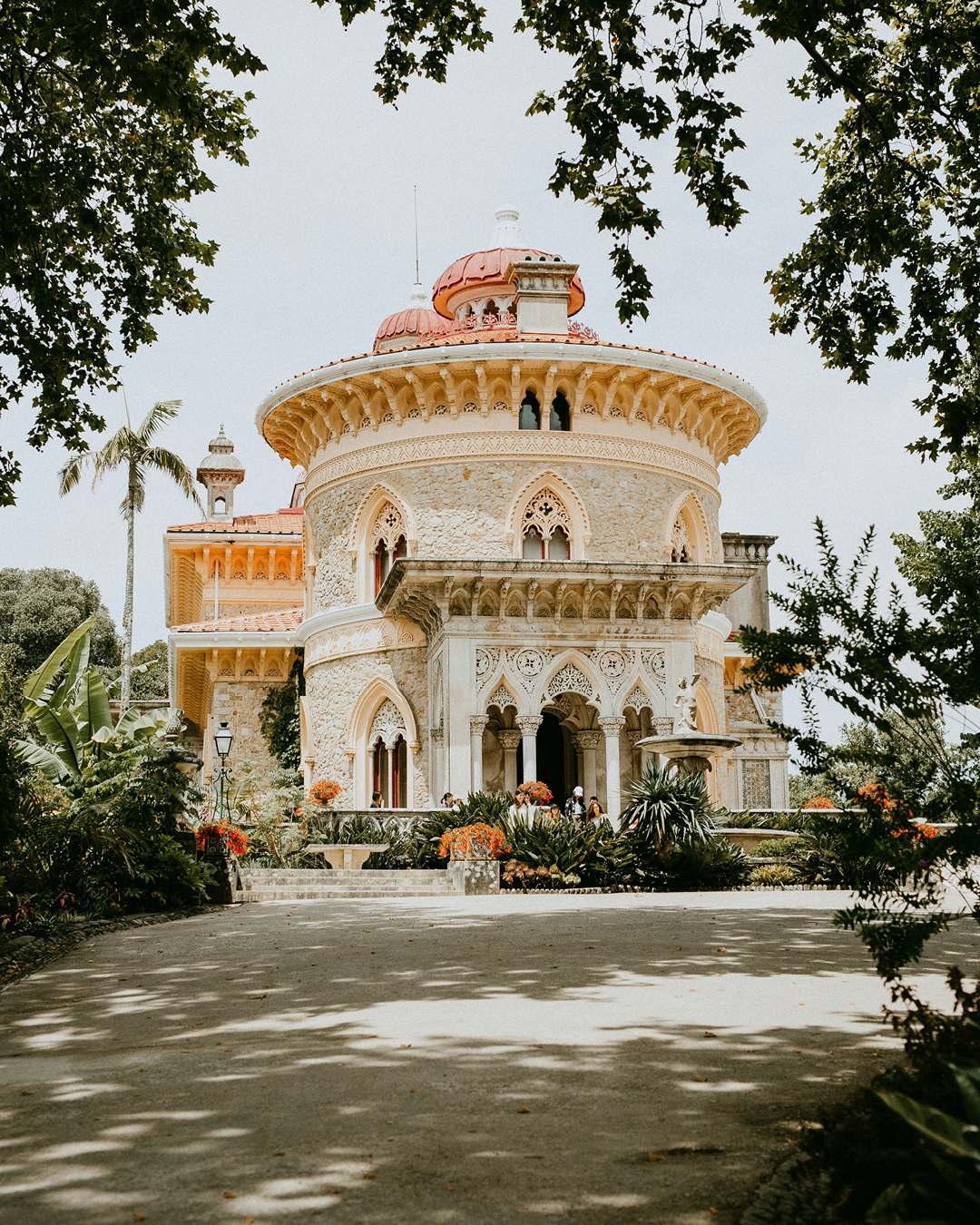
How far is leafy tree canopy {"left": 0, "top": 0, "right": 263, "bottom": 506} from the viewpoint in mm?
10969

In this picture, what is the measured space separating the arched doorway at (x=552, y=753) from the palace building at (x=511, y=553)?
47mm

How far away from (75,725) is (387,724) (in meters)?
11.1

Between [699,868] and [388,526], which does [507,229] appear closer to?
[388,526]

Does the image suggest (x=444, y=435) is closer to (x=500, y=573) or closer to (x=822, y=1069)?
(x=500, y=573)

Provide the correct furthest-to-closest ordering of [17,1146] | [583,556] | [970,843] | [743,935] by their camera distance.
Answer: [583,556] < [743,935] < [970,843] < [17,1146]

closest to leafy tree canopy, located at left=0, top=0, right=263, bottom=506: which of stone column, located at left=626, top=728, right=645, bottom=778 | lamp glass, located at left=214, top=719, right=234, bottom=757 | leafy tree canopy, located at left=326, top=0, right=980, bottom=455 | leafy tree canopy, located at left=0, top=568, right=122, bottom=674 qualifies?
leafy tree canopy, located at left=326, top=0, right=980, bottom=455

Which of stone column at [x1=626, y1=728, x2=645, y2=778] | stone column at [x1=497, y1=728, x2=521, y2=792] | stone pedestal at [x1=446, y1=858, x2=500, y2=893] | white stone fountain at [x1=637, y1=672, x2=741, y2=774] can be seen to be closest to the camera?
stone pedestal at [x1=446, y1=858, x2=500, y2=893]

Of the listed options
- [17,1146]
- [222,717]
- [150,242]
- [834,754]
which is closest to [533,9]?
[150,242]

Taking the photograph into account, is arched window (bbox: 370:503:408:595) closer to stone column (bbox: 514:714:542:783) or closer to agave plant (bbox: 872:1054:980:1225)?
stone column (bbox: 514:714:542:783)

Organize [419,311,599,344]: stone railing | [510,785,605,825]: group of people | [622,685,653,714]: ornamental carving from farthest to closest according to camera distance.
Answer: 1. [419,311,599,344]: stone railing
2. [622,685,653,714]: ornamental carving
3. [510,785,605,825]: group of people

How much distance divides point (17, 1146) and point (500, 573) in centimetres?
1832

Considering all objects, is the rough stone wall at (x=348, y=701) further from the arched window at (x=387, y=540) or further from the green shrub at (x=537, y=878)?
the green shrub at (x=537, y=878)

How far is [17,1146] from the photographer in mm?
4145

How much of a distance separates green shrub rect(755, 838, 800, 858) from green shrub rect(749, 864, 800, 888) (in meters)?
1.25
